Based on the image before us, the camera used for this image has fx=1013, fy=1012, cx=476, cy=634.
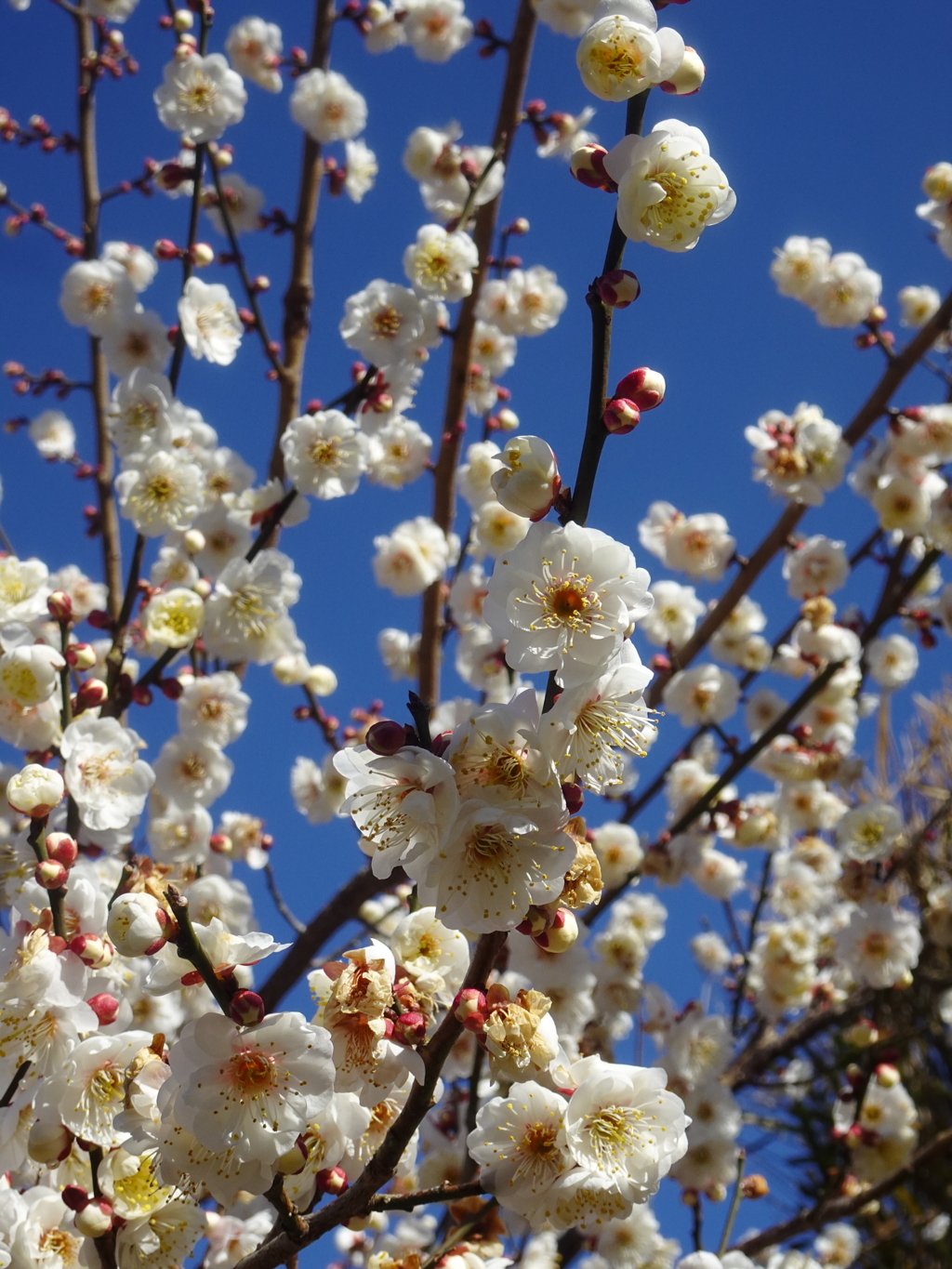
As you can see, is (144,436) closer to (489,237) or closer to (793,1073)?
(489,237)

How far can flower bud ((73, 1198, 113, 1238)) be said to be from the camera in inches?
59.4

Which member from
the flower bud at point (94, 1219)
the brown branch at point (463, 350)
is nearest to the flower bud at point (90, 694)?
the flower bud at point (94, 1219)

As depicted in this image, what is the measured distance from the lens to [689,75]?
142cm

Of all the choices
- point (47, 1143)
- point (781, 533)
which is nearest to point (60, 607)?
point (47, 1143)

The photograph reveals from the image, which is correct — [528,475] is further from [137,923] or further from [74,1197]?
[74,1197]

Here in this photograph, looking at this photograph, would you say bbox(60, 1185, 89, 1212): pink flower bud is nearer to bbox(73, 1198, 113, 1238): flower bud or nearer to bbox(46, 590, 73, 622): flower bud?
bbox(73, 1198, 113, 1238): flower bud

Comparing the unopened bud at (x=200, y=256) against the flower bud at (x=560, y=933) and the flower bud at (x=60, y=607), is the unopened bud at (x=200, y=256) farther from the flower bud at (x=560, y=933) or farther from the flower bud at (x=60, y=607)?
the flower bud at (x=560, y=933)

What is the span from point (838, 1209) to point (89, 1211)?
2064 millimetres

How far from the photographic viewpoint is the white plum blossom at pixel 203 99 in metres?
3.35

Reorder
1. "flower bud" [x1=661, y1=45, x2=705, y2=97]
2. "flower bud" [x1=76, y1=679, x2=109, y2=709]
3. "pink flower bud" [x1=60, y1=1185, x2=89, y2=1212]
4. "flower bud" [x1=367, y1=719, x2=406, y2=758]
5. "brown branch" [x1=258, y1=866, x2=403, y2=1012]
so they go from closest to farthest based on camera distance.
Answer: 1. "flower bud" [x1=367, y1=719, x2=406, y2=758]
2. "flower bud" [x1=661, y1=45, x2=705, y2=97]
3. "pink flower bud" [x1=60, y1=1185, x2=89, y2=1212]
4. "flower bud" [x1=76, y1=679, x2=109, y2=709]
5. "brown branch" [x1=258, y1=866, x2=403, y2=1012]

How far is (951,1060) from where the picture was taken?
501 centimetres

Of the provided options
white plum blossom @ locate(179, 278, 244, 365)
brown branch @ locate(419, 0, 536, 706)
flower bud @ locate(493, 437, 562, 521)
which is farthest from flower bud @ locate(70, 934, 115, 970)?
white plum blossom @ locate(179, 278, 244, 365)

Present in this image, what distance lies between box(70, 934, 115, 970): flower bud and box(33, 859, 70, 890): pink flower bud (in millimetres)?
127

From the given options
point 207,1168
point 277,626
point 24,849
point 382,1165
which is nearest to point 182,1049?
point 207,1168
